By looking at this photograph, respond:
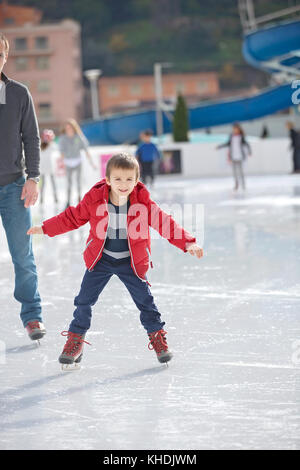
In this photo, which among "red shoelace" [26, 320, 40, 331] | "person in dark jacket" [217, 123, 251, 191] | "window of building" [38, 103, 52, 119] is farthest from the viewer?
"window of building" [38, 103, 52, 119]

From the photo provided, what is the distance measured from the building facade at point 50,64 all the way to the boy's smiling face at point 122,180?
58.4 meters

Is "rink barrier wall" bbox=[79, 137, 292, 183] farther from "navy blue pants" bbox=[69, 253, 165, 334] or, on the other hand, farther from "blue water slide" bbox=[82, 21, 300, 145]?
"navy blue pants" bbox=[69, 253, 165, 334]

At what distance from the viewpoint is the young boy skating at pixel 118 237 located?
3.28 metres

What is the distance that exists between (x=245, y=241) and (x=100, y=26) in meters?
63.9

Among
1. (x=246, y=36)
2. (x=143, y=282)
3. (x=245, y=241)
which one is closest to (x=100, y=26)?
(x=246, y=36)

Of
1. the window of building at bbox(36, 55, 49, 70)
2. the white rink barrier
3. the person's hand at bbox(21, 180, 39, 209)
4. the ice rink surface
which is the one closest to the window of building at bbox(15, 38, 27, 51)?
the window of building at bbox(36, 55, 49, 70)

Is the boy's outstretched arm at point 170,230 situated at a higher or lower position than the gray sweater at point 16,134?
lower

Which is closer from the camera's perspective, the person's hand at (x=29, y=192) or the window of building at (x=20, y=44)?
the person's hand at (x=29, y=192)

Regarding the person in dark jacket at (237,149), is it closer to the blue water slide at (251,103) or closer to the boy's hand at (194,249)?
the blue water slide at (251,103)

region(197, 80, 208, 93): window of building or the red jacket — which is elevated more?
region(197, 80, 208, 93): window of building

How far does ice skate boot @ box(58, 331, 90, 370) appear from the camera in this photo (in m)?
3.34

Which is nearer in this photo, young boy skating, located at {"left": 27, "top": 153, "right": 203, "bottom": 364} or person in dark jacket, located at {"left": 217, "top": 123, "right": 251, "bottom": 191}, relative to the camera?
young boy skating, located at {"left": 27, "top": 153, "right": 203, "bottom": 364}

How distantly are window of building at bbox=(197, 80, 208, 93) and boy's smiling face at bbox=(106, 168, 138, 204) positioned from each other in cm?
6071

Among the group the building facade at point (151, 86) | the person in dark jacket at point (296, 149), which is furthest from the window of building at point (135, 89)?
the person in dark jacket at point (296, 149)
